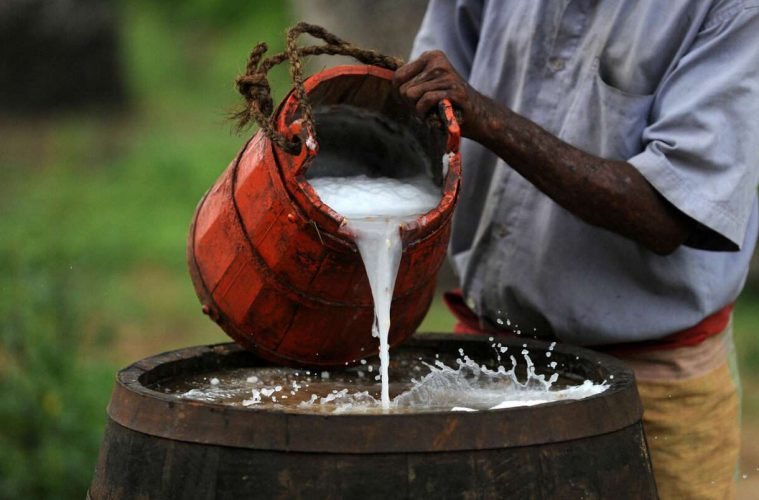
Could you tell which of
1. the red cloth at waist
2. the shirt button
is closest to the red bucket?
the shirt button

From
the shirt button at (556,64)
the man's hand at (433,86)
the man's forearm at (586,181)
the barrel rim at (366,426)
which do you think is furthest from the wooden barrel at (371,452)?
A: the shirt button at (556,64)

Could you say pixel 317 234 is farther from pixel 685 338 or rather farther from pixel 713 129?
pixel 685 338

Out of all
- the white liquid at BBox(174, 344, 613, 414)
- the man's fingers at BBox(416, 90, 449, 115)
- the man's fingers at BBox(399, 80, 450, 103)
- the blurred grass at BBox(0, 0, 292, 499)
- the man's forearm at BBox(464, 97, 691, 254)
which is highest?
the man's fingers at BBox(399, 80, 450, 103)

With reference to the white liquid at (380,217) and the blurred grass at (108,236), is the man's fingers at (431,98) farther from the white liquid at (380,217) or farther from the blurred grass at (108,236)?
the blurred grass at (108,236)

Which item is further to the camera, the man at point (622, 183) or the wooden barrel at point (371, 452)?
the man at point (622, 183)

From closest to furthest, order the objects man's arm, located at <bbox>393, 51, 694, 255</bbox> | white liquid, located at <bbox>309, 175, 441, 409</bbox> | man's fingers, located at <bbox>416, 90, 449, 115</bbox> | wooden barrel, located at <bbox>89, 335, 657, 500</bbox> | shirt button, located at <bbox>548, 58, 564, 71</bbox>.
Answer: wooden barrel, located at <bbox>89, 335, 657, 500</bbox>, white liquid, located at <bbox>309, 175, 441, 409</bbox>, man's fingers, located at <bbox>416, 90, 449, 115</bbox>, man's arm, located at <bbox>393, 51, 694, 255</bbox>, shirt button, located at <bbox>548, 58, 564, 71</bbox>

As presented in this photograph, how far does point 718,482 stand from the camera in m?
2.54

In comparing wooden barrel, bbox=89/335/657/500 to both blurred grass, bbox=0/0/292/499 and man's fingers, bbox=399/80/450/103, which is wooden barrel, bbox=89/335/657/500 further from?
blurred grass, bbox=0/0/292/499

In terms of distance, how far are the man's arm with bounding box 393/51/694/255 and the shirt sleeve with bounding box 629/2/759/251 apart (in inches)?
1.6

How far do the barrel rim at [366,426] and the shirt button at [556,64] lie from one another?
0.80 meters

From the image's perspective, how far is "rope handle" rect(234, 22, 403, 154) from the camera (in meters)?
1.96

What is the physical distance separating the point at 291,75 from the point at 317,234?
27 centimetres

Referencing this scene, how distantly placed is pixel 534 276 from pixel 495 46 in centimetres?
51

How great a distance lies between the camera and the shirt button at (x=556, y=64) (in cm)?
248
